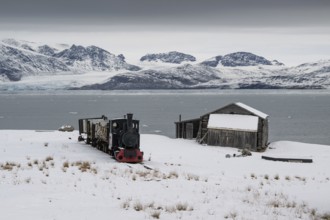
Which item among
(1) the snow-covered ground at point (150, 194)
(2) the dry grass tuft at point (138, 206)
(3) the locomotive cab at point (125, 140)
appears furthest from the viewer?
(3) the locomotive cab at point (125, 140)

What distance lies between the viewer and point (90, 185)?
1838 cm

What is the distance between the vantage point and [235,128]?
166 feet

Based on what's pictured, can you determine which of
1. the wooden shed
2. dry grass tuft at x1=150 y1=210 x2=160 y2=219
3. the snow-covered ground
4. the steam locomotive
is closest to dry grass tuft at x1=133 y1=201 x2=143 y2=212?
the snow-covered ground

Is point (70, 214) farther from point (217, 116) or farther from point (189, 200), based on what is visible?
point (217, 116)

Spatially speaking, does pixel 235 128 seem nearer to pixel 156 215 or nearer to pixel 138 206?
pixel 138 206

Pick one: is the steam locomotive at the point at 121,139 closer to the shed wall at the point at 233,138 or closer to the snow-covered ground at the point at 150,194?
the snow-covered ground at the point at 150,194

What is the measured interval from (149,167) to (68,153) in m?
8.86

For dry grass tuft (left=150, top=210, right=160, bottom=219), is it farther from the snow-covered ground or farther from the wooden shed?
the wooden shed

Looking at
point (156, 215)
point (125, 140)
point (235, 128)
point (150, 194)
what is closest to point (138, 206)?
point (156, 215)

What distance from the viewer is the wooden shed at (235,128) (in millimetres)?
50000

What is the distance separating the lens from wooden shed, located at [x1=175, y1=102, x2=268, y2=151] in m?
50.0

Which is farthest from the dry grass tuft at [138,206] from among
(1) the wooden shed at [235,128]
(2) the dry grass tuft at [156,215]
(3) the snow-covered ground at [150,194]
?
(1) the wooden shed at [235,128]

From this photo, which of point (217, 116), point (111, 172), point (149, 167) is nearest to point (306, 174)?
point (149, 167)

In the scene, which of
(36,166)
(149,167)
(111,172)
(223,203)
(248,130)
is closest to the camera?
(223,203)
